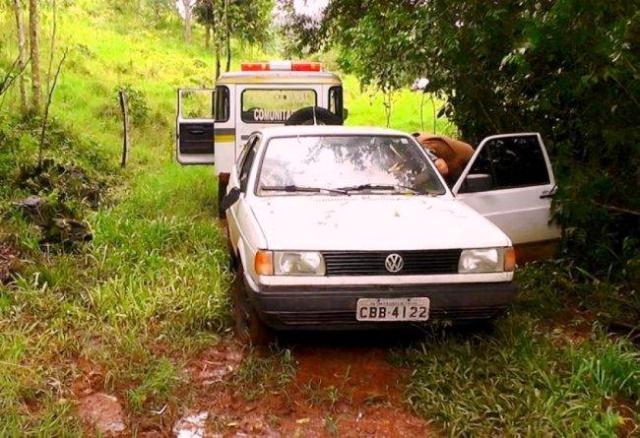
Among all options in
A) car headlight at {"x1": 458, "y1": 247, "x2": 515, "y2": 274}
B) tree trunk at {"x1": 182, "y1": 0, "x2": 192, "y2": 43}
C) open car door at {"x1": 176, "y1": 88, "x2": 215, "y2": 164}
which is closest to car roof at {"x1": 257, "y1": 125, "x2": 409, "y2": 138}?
car headlight at {"x1": 458, "y1": 247, "x2": 515, "y2": 274}

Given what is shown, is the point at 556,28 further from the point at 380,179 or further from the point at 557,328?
the point at 557,328

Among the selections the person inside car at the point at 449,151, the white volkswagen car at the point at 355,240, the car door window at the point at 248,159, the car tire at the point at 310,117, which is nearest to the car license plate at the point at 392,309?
the white volkswagen car at the point at 355,240

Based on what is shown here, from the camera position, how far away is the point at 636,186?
4844 mm

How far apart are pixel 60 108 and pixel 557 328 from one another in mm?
12764

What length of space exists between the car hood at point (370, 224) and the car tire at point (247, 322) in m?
0.49

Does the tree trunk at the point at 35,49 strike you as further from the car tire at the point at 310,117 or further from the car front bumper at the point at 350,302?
the car front bumper at the point at 350,302

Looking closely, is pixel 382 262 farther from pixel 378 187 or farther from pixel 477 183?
pixel 477 183

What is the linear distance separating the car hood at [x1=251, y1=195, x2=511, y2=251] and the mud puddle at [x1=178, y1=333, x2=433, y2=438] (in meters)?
0.75

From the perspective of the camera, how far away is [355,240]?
11.8 feet

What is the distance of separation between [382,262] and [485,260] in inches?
24.4

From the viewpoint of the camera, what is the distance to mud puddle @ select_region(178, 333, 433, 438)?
3238 millimetres

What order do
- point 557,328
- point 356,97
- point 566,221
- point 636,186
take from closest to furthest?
point 557,328
point 636,186
point 566,221
point 356,97

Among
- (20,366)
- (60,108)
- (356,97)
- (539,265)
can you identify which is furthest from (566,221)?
(356,97)

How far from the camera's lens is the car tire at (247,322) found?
13.1 feet
